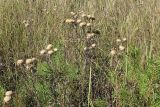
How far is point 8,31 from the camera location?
151 inches

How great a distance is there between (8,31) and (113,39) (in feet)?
3.54

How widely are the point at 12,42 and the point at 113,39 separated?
101cm

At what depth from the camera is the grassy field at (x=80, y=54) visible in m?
2.41

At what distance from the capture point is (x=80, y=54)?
3.09 metres

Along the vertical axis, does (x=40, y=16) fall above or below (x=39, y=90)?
above

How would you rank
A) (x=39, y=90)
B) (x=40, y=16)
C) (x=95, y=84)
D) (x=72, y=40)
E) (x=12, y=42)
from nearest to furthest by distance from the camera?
(x=39, y=90)
(x=95, y=84)
(x=72, y=40)
(x=12, y=42)
(x=40, y=16)

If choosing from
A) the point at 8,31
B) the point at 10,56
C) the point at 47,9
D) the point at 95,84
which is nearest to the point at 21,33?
the point at 8,31

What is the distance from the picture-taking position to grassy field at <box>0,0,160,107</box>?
2410 millimetres

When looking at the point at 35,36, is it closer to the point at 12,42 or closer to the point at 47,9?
the point at 12,42

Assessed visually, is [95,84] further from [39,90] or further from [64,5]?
[64,5]

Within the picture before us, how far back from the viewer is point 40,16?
426cm

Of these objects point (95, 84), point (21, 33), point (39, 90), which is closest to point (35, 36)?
point (21, 33)

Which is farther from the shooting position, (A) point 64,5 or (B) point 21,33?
(A) point 64,5

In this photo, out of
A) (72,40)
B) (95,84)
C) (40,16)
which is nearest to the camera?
(95,84)
